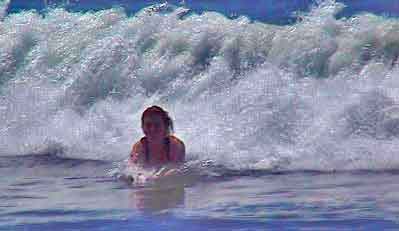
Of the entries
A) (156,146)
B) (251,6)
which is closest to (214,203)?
(156,146)

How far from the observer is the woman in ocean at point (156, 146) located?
6.76m

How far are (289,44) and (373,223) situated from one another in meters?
5.61

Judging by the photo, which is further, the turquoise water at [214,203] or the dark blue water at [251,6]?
the dark blue water at [251,6]

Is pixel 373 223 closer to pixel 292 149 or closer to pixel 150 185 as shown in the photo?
pixel 150 185

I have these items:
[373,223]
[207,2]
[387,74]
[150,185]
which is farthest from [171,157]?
[207,2]

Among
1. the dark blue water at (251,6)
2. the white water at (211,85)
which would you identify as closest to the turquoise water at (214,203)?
the white water at (211,85)

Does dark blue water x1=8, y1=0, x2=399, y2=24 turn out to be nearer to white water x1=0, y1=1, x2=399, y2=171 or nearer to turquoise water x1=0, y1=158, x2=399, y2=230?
white water x1=0, y1=1, x2=399, y2=171

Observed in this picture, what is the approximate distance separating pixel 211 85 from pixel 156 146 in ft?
10.4

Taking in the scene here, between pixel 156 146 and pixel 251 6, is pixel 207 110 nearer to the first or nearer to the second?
pixel 251 6

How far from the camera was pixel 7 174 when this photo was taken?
24.4 ft

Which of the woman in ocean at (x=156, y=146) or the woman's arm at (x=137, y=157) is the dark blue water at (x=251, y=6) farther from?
the woman's arm at (x=137, y=157)

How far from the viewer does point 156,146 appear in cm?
681

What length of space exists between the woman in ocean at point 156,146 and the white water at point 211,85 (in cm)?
62

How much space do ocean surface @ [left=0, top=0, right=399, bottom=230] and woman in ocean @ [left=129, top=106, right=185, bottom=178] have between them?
0.18m
